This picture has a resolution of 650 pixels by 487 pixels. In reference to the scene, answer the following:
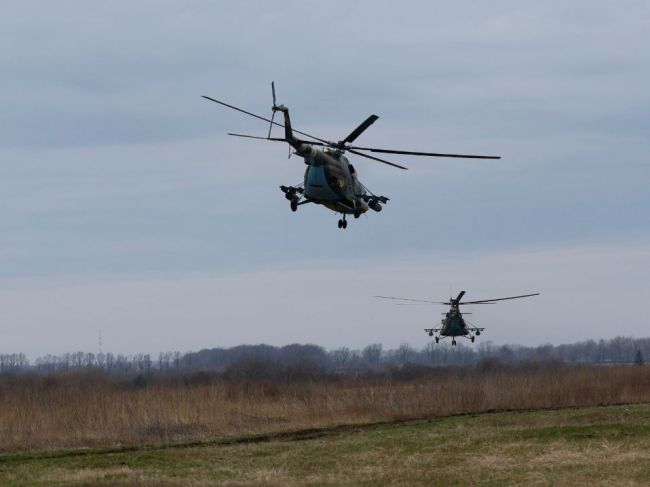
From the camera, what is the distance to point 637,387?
48.4 meters

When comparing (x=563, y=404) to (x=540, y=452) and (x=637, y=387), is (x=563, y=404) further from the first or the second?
(x=540, y=452)

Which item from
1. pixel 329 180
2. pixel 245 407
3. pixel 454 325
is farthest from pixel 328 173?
pixel 454 325

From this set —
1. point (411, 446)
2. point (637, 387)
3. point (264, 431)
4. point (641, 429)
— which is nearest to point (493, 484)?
point (411, 446)

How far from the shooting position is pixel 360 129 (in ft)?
Answer: 103

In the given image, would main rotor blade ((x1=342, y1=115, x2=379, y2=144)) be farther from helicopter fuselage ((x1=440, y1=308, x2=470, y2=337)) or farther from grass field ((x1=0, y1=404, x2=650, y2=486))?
helicopter fuselage ((x1=440, y1=308, x2=470, y2=337))

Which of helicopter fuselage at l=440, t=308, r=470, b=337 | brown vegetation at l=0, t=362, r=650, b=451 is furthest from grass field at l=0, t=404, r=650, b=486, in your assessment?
helicopter fuselage at l=440, t=308, r=470, b=337

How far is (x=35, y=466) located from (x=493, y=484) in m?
13.0

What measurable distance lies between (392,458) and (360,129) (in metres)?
9.37

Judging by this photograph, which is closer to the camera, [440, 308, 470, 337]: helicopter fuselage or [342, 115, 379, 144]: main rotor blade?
[342, 115, 379, 144]: main rotor blade

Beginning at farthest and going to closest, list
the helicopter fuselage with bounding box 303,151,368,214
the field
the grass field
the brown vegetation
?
the brown vegetation → the helicopter fuselage with bounding box 303,151,368,214 → the field → the grass field

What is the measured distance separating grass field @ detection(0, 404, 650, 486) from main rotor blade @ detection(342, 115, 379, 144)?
29.0 ft

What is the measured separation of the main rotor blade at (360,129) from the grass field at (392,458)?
29.0ft

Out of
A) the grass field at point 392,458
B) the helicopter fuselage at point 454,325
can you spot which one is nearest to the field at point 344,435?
the grass field at point 392,458

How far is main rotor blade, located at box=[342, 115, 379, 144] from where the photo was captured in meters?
30.3
